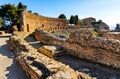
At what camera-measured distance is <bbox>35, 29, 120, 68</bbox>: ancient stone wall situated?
9.60m

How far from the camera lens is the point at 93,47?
10750 mm

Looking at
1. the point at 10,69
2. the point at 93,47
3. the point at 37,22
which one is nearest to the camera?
the point at 10,69

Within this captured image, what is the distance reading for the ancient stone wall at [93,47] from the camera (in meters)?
9.60

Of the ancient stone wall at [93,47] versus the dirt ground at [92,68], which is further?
the ancient stone wall at [93,47]

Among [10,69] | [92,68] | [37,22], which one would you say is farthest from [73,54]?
[37,22]

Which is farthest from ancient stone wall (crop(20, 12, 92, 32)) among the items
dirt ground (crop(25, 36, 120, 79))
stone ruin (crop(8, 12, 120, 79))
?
dirt ground (crop(25, 36, 120, 79))

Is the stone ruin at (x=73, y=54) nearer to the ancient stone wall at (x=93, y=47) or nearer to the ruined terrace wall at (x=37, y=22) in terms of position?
the ancient stone wall at (x=93, y=47)

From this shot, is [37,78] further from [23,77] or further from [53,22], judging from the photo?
[53,22]

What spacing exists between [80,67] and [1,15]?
31.4 m

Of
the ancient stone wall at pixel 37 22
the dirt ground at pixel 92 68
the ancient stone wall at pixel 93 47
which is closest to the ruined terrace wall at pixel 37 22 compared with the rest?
the ancient stone wall at pixel 37 22

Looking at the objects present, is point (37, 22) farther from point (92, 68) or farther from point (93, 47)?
point (92, 68)

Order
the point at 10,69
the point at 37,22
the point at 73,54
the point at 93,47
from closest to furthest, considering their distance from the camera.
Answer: the point at 10,69 < the point at 93,47 < the point at 73,54 < the point at 37,22

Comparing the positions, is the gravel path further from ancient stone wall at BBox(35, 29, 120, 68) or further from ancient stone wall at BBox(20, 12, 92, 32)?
ancient stone wall at BBox(20, 12, 92, 32)

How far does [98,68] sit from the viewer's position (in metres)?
9.58
